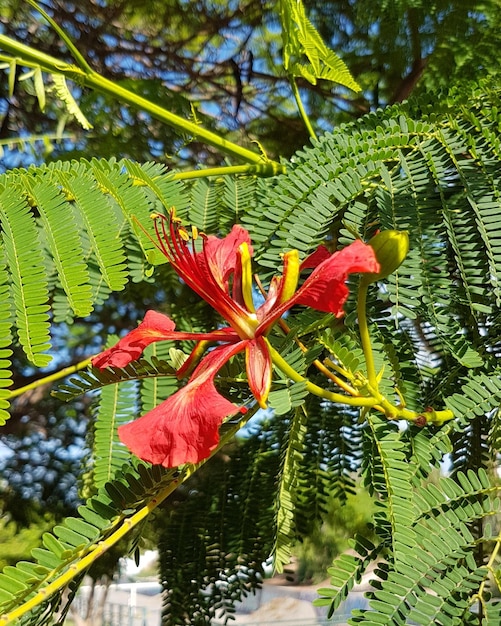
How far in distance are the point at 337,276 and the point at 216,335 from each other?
4.7 inches

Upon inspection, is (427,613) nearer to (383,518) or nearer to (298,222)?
(383,518)

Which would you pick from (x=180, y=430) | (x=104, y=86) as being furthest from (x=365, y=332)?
(x=104, y=86)

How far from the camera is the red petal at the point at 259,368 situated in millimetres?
466

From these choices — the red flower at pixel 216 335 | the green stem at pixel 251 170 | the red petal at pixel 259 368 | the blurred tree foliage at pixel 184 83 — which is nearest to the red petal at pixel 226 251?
the red flower at pixel 216 335

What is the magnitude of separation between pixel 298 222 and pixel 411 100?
0.30m

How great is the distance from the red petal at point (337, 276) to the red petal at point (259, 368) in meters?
0.04

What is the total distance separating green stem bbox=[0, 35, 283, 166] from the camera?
35.7 inches

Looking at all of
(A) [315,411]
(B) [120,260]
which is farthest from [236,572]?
(B) [120,260]

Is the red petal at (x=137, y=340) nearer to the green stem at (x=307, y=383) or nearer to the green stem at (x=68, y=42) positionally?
the green stem at (x=307, y=383)

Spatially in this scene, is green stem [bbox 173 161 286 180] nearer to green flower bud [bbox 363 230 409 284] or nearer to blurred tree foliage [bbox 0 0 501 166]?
blurred tree foliage [bbox 0 0 501 166]

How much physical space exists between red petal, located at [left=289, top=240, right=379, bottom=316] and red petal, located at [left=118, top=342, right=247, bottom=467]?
0.10 metres

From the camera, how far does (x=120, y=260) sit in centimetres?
60

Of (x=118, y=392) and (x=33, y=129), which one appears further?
(x=33, y=129)

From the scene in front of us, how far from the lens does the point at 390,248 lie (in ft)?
1.64
